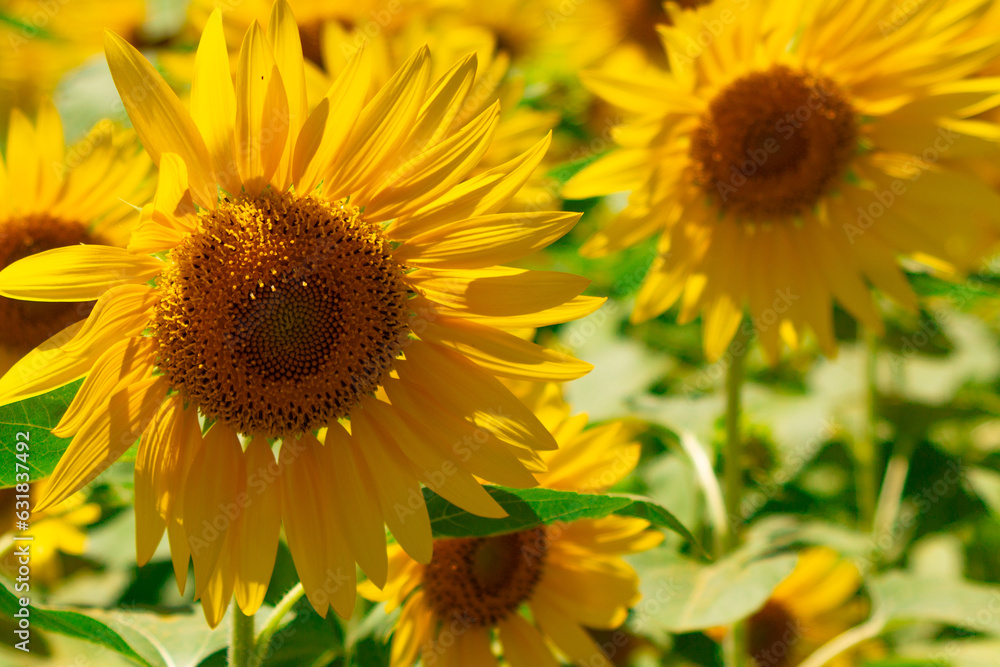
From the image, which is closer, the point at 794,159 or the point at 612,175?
the point at 612,175

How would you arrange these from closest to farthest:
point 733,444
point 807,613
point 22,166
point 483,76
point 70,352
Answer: point 70,352
point 22,166
point 733,444
point 483,76
point 807,613

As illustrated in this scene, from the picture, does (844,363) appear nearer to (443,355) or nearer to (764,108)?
(764,108)

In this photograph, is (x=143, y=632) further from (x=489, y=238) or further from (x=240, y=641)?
(x=489, y=238)

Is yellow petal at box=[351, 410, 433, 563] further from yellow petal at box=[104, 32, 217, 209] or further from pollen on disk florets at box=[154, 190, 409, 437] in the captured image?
yellow petal at box=[104, 32, 217, 209]

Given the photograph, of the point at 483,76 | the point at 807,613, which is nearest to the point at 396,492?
the point at 483,76

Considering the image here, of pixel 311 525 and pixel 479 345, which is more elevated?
pixel 479 345

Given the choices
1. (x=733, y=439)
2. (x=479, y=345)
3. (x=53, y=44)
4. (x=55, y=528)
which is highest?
(x=479, y=345)

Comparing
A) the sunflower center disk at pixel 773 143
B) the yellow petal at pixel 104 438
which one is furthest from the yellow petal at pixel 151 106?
the sunflower center disk at pixel 773 143

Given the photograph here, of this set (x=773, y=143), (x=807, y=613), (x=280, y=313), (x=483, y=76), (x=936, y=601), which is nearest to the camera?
(x=280, y=313)

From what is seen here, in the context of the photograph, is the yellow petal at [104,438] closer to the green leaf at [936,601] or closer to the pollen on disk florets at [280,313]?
the pollen on disk florets at [280,313]
